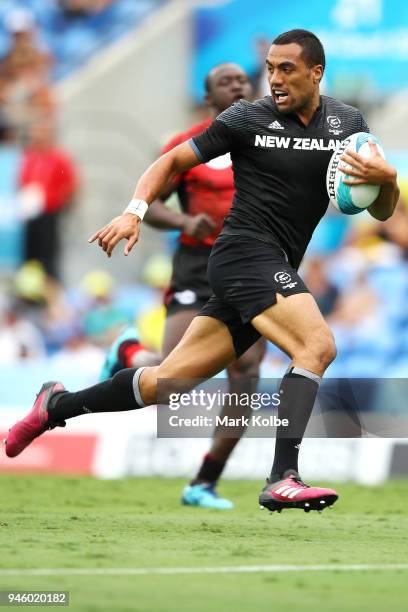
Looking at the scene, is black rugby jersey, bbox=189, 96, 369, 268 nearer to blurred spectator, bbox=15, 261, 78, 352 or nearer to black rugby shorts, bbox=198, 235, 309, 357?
black rugby shorts, bbox=198, 235, 309, 357

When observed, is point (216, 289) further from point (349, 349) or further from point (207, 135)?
point (349, 349)

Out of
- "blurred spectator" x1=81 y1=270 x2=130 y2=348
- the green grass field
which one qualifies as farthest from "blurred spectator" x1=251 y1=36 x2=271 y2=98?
the green grass field

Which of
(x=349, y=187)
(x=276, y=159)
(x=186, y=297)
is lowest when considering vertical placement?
(x=186, y=297)

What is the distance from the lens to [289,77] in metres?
6.54

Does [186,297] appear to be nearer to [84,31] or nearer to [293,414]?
[293,414]

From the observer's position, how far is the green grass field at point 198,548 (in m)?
4.68

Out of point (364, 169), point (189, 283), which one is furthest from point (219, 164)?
point (364, 169)

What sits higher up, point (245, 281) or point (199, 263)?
point (199, 263)

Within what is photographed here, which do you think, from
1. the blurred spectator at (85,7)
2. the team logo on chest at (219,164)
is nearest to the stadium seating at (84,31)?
the blurred spectator at (85,7)

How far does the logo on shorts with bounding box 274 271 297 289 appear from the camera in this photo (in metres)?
6.40

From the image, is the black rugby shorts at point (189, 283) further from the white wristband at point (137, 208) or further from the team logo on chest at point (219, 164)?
the white wristband at point (137, 208)

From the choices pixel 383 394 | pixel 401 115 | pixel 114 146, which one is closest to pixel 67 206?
pixel 114 146

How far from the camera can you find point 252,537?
652 centimetres

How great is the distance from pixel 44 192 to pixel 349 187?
10.3 metres
